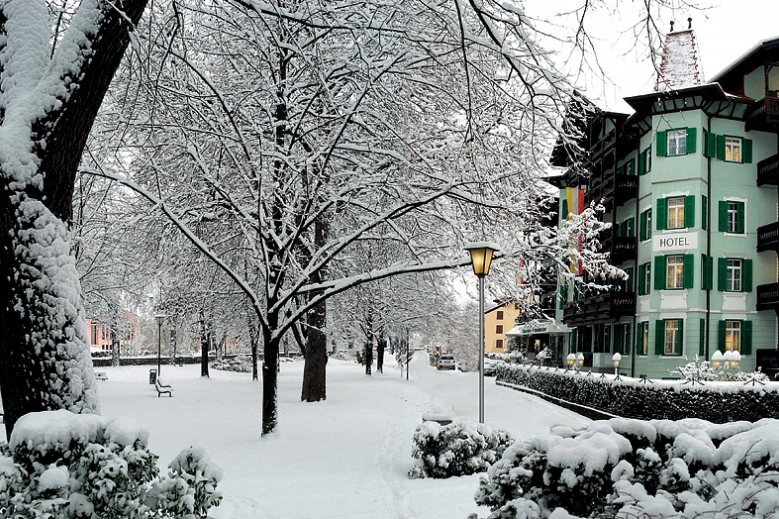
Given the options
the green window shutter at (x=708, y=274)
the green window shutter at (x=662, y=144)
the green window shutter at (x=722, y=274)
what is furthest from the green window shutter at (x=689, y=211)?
the green window shutter at (x=662, y=144)

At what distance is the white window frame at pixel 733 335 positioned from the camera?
98.8 feet

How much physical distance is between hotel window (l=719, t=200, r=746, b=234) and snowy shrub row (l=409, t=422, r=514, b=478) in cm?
2429

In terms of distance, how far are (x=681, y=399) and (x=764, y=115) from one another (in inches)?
647

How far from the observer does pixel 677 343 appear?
30031mm

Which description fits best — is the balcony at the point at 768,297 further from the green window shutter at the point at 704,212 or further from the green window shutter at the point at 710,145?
the green window shutter at the point at 710,145

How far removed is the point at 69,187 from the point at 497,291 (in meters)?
12.6

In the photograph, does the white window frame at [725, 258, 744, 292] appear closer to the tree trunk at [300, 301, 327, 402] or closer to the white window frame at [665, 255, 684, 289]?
the white window frame at [665, 255, 684, 289]

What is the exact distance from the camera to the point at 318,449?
470 inches

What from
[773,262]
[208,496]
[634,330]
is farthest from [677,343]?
[208,496]

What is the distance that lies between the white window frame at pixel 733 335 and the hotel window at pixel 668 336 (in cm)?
211

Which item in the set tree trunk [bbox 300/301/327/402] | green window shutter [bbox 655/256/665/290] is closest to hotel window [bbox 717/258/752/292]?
green window shutter [bbox 655/256/665/290]

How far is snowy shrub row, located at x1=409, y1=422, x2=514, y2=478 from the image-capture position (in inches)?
396

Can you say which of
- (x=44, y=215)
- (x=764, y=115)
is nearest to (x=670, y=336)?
(x=764, y=115)

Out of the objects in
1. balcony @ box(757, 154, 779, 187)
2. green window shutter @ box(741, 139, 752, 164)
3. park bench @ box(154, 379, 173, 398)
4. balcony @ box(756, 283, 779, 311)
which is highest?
green window shutter @ box(741, 139, 752, 164)
